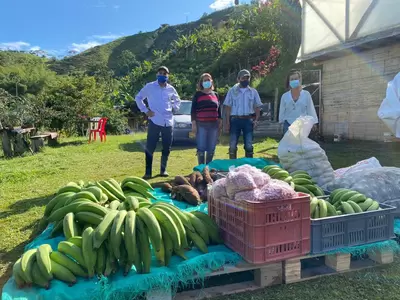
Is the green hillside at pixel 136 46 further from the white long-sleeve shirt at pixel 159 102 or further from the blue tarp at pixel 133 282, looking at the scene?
the blue tarp at pixel 133 282

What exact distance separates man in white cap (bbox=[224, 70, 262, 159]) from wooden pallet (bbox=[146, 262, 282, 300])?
3970 millimetres

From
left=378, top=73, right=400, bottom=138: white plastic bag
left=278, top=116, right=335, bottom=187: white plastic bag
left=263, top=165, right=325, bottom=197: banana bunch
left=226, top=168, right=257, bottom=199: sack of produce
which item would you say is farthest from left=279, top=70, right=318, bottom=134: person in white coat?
left=226, top=168, right=257, bottom=199: sack of produce

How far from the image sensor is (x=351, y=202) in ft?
10.3

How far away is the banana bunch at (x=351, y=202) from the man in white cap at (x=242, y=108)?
10.2ft

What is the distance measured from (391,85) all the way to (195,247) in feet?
11.2

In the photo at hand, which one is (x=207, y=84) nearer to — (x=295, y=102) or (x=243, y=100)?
(x=243, y=100)

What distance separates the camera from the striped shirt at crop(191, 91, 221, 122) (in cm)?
623

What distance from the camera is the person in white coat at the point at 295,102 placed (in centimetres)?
574

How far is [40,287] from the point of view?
2.29 m

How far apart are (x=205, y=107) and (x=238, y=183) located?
3.65 metres

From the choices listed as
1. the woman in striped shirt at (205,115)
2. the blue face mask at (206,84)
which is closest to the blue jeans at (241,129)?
the woman in striped shirt at (205,115)

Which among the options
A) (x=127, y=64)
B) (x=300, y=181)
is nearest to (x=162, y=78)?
(x=300, y=181)

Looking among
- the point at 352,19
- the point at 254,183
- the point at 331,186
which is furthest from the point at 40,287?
the point at 352,19

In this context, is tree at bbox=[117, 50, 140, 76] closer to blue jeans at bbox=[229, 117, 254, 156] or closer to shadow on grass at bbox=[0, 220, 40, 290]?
blue jeans at bbox=[229, 117, 254, 156]
